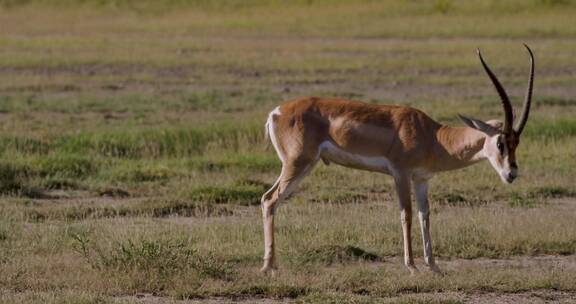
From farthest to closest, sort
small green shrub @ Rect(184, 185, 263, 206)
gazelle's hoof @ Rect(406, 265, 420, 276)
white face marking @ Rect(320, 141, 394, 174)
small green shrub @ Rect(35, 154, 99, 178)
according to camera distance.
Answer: small green shrub @ Rect(35, 154, 99, 178) < small green shrub @ Rect(184, 185, 263, 206) < white face marking @ Rect(320, 141, 394, 174) < gazelle's hoof @ Rect(406, 265, 420, 276)

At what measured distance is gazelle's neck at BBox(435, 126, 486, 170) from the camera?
8289 mm

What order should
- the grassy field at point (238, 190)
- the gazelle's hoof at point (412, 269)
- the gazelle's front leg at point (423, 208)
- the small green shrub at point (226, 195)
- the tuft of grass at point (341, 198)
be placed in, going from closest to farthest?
the grassy field at point (238, 190), the gazelle's hoof at point (412, 269), the gazelle's front leg at point (423, 208), the small green shrub at point (226, 195), the tuft of grass at point (341, 198)

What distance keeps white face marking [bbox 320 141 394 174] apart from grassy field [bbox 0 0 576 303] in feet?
2.28

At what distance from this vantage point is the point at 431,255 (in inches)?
328

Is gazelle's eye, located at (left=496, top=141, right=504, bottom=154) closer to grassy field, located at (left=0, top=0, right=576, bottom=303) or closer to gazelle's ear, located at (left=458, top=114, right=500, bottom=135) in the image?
gazelle's ear, located at (left=458, top=114, right=500, bottom=135)

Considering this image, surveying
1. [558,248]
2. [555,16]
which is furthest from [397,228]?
[555,16]

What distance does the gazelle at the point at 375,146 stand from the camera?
8266 millimetres

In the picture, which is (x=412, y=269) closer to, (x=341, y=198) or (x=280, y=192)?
(x=280, y=192)

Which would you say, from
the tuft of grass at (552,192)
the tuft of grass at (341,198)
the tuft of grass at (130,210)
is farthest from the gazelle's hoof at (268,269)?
the tuft of grass at (552,192)

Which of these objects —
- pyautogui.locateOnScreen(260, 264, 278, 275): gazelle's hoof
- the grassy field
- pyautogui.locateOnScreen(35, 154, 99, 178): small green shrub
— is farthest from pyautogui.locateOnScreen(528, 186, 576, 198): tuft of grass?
pyautogui.locateOnScreen(35, 154, 99, 178): small green shrub

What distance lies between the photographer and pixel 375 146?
8.29m

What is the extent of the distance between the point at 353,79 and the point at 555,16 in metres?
20.9

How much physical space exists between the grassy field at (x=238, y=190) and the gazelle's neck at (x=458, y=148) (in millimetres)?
764

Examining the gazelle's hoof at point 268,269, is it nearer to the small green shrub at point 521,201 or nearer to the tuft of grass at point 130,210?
the tuft of grass at point 130,210
